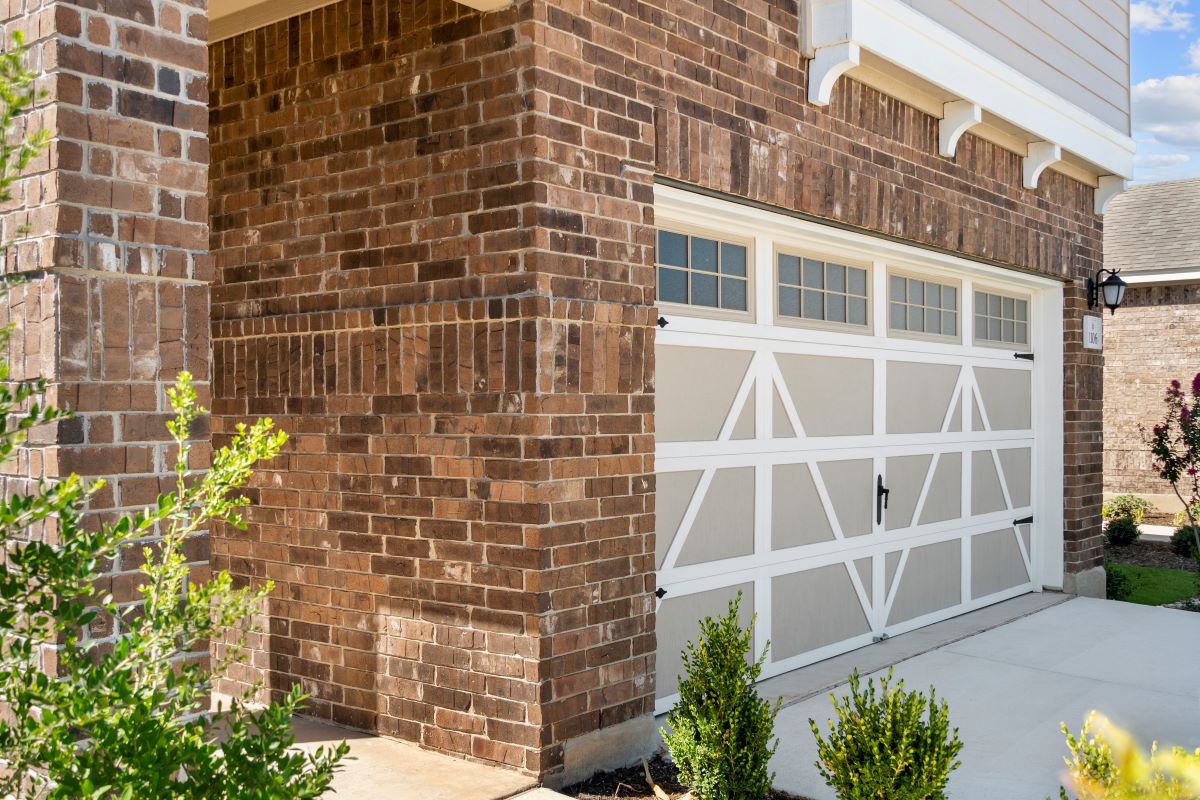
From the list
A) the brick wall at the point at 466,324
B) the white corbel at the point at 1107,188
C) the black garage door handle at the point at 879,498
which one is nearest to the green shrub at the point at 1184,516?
the white corbel at the point at 1107,188

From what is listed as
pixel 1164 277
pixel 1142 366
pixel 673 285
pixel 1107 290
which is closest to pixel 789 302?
pixel 673 285

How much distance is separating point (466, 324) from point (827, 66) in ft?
9.96

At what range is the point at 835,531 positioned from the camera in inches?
298

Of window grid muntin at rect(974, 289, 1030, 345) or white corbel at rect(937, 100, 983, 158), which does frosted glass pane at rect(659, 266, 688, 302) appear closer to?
white corbel at rect(937, 100, 983, 158)

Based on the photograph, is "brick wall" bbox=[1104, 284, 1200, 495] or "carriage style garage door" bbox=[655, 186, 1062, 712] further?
"brick wall" bbox=[1104, 284, 1200, 495]

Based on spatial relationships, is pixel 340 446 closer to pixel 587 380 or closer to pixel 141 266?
pixel 587 380

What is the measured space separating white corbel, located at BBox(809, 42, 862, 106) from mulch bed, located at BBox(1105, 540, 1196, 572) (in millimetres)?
9723

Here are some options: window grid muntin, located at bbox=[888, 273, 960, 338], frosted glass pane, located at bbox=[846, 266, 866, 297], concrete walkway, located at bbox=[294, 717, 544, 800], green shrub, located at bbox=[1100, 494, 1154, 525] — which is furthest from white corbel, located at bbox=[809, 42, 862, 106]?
green shrub, located at bbox=[1100, 494, 1154, 525]

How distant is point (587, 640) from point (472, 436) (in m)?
1.08

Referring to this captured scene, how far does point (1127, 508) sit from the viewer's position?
639 inches

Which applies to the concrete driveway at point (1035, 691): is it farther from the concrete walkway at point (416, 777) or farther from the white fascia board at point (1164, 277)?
the white fascia board at point (1164, 277)

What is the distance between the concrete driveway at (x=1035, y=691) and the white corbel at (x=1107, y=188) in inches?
164

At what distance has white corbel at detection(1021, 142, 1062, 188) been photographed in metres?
9.39

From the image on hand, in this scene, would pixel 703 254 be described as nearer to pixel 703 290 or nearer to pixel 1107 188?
pixel 703 290
